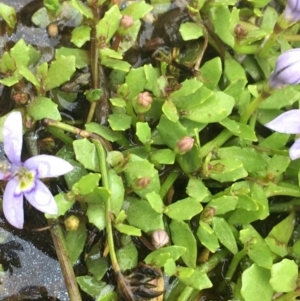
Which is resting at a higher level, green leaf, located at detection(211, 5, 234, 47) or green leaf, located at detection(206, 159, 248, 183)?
green leaf, located at detection(211, 5, 234, 47)

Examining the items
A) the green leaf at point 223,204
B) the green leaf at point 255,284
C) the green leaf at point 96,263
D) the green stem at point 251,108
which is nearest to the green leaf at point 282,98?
the green stem at point 251,108

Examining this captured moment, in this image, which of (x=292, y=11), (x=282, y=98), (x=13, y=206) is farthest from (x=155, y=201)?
(x=292, y=11)

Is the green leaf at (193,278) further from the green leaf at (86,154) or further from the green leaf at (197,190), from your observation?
the green leaf at (86,154)

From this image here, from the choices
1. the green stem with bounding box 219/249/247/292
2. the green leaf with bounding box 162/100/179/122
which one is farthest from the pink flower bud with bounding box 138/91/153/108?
the green stem with bounding box 219/249/247/292

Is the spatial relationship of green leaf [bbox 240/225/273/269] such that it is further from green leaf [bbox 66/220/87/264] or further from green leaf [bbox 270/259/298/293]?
green leaf [bbox 66/220/87/264]

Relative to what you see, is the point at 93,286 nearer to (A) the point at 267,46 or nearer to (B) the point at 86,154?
(B) the point at 86,154

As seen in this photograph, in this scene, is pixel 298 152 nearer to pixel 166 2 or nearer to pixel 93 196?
pixel 93 196
